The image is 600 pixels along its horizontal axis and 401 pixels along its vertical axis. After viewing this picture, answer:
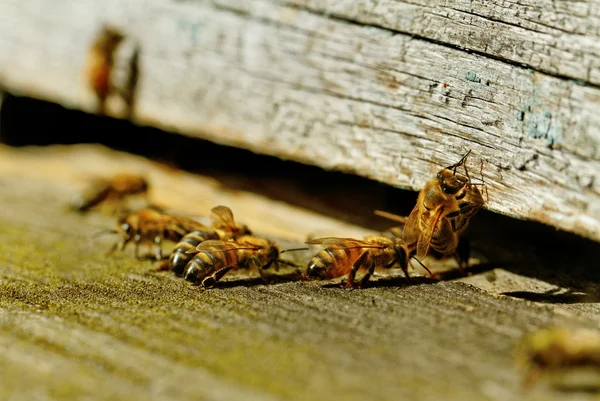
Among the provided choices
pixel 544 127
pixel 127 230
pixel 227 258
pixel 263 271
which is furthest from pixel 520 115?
pixel 127 230

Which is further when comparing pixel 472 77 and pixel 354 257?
pixel 354 257

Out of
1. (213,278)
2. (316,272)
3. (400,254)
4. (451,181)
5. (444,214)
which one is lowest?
(213,278)

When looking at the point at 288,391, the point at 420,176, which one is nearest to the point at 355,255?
the point at 420,176

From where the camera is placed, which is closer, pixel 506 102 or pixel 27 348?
pixel 27 348

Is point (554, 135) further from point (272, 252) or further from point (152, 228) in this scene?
point (152, 228)

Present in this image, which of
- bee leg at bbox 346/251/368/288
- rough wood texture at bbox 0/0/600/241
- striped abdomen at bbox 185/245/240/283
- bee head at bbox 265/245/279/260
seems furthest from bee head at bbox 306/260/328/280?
rough wood texture at bbox 0/0/600/241

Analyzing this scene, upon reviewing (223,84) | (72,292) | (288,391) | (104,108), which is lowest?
(72,292)

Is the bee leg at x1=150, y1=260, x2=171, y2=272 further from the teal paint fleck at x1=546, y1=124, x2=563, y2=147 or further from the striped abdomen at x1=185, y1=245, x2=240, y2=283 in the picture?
the teal paint fleck at x1=546, y1=124, x2=563, y2=147

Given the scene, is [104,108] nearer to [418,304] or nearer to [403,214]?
[403,214]
